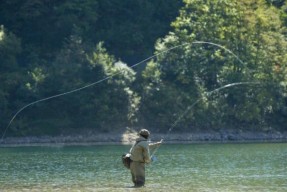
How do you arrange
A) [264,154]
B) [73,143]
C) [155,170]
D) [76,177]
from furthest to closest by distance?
[73,143], [264,154], [155,170], [76,177]

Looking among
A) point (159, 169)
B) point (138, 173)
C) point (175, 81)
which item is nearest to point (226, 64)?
point (175, 81)

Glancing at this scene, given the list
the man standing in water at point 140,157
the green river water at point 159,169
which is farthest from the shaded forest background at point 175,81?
the man standing in water at point 140,157

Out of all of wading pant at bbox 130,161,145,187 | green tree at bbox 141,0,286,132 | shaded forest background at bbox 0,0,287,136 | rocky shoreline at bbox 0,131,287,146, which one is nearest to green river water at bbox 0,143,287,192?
wading pant at bbox 130,161,145,187

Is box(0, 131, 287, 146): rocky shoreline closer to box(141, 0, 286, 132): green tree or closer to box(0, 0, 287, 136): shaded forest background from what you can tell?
box(0, 0, 287, 136): shaded forest background

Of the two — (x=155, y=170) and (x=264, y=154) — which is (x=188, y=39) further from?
(x=155, y=170)

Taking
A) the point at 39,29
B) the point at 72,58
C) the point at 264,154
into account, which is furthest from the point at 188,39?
the point at 264,154

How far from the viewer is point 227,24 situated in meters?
67.2

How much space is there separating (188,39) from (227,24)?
98.1 inches

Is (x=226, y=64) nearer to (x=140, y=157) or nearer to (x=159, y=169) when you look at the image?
(x=159, y=169)

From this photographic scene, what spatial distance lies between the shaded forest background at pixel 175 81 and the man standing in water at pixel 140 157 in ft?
108

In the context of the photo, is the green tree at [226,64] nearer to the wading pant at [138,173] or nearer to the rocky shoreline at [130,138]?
the rocky shoreline at [130,138]

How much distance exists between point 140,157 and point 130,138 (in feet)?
→ 111

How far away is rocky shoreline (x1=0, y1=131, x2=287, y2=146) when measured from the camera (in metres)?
64.3

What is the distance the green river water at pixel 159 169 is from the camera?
3219 centimetres
